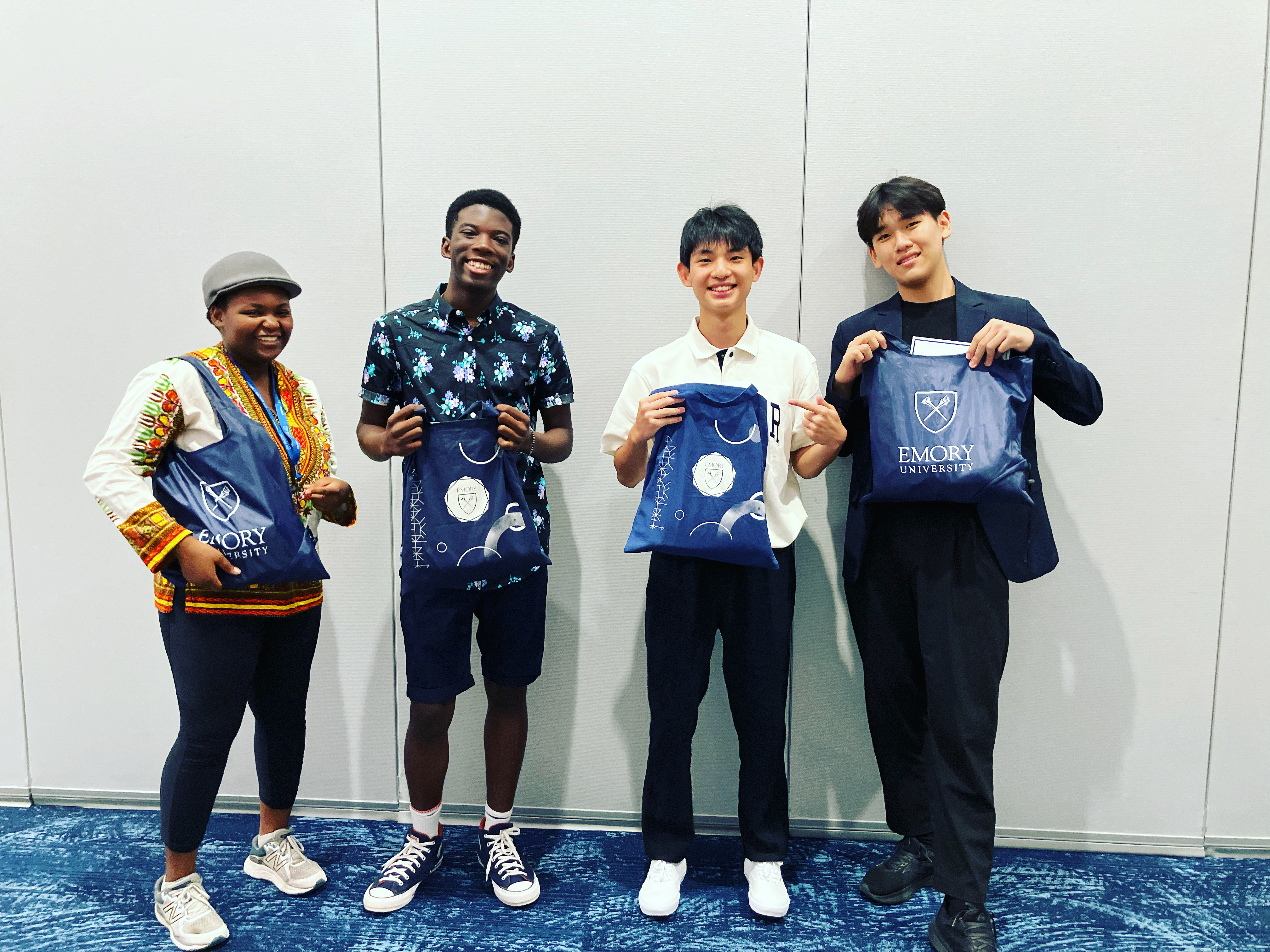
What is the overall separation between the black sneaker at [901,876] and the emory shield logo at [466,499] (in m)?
1.51

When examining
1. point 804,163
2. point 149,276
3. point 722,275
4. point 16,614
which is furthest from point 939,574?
point 16,614

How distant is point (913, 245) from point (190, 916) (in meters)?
2.57

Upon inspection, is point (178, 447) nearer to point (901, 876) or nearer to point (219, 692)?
point (219, 692)

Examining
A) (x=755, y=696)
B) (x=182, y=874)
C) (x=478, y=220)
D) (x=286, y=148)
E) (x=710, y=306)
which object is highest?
(x=286, y=148)

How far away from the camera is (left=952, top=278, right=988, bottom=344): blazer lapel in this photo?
2.00 m

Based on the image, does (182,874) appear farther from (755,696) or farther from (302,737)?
(755,696)

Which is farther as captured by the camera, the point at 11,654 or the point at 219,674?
the point at 11,654

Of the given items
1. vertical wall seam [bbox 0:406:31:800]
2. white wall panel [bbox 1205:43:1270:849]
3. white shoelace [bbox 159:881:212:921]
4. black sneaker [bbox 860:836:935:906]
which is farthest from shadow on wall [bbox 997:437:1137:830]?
vertical wall seam [bbox 0:406:31:800]

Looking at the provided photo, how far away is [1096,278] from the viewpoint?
233 cm

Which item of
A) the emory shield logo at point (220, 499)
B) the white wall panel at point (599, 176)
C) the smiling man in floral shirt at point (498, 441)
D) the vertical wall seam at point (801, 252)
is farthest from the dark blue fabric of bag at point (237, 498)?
the vertical wall seam at point (801, 252)

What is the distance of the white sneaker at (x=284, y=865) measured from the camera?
7.13 ft

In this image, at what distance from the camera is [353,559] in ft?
8.41

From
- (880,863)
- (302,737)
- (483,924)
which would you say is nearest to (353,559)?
(302,737)

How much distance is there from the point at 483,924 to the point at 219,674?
95cm
